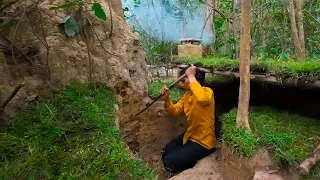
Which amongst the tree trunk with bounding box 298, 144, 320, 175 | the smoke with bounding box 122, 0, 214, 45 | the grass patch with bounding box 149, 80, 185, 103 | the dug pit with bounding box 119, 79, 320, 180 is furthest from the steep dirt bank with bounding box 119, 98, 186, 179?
the smoke with bounding box 122, 0, 214, 45

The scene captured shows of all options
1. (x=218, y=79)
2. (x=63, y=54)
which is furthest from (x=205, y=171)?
(x=218, y=79)

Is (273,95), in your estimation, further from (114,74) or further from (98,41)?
(98,41)

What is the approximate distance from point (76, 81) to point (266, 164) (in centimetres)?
289

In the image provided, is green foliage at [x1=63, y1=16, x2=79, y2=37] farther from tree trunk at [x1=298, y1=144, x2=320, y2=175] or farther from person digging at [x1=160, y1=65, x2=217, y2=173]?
tree trunk at [x1=298, y1=144, x2=320, y2=175]

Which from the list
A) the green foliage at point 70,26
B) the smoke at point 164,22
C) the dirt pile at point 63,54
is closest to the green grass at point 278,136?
the dirt pile at point 63,54

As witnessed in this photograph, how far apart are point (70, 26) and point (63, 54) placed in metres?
0.42

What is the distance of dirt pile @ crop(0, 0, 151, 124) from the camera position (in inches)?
134

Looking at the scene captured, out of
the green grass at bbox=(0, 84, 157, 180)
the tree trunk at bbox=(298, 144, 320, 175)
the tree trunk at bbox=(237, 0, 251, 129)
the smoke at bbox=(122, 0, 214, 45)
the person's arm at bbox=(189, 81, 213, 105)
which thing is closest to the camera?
the green grass at bbox=(0, 84, 157, 180)

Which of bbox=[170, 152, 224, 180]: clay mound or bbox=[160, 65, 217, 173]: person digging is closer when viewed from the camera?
bbox=[170, 152, 224, 180]: clay mound

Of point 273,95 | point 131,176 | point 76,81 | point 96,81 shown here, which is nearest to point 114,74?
point 96,81

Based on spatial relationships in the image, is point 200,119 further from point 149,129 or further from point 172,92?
point 172,92

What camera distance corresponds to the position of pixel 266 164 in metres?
3.29

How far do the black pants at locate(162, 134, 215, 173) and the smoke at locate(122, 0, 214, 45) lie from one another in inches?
245

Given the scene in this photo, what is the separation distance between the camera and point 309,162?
9.52 ft
